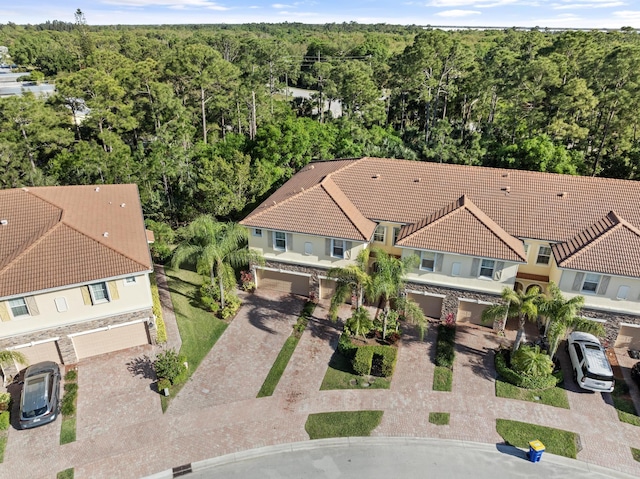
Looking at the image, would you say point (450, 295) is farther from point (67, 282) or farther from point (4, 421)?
point (4, 421)

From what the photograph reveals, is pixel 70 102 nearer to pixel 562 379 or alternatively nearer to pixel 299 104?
pixel 299 104

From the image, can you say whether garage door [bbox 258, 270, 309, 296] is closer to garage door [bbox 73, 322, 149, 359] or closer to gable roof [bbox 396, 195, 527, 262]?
gable roof [bbox 396, 195, 527, 262]

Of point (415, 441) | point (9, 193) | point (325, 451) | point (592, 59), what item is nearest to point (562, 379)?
point (415, 441)

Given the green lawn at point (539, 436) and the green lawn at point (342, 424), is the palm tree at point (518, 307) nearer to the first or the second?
the green lawn at point (539, 436)

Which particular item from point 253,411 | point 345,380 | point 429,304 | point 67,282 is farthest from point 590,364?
point 67,282

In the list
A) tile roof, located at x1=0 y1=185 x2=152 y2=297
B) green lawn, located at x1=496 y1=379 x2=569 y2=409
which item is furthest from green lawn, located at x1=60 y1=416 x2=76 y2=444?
green lawn, located at x1=496 y1=379 x2=569 y2=409
